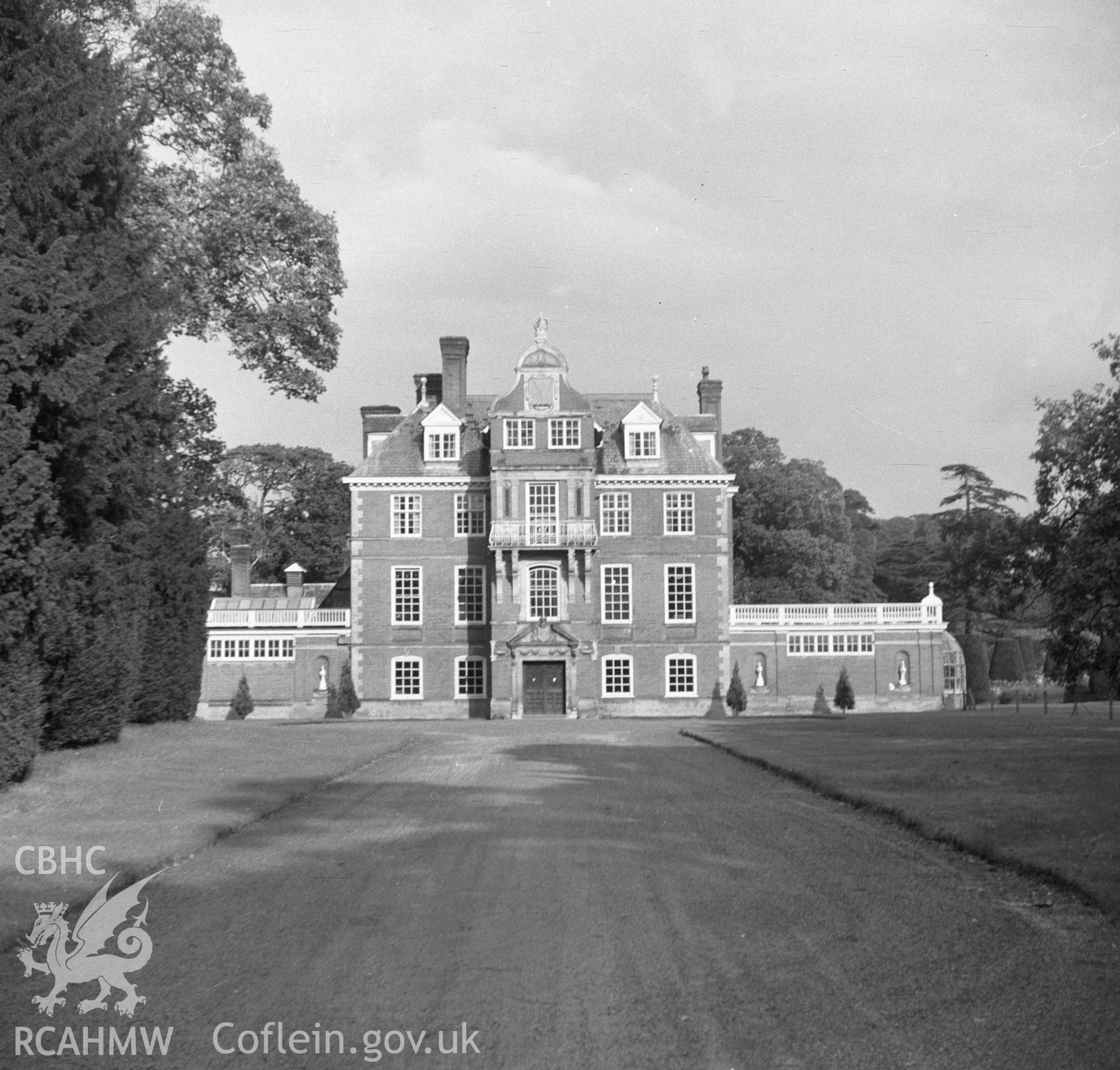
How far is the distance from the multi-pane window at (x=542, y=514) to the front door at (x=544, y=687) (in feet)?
16.2

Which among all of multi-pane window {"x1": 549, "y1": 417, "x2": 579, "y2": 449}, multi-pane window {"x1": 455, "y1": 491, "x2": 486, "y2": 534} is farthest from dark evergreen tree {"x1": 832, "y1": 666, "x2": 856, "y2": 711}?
multi-pane window {"x1": 455, "y1": 491, "x2": 486, "y2": 534}

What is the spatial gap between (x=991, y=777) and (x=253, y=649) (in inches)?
1661

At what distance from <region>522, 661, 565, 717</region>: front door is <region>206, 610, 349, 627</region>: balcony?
8711 mm

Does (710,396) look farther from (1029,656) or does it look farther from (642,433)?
(1029,656)

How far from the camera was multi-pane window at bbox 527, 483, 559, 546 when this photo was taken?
51.0 metres

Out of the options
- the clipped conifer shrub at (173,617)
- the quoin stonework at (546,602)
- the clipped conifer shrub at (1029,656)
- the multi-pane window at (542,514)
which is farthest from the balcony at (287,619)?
the clipped conifer shrub at (1029,656)

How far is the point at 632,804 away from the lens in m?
15.3

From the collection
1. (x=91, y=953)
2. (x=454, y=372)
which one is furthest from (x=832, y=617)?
(x=91, y=953)

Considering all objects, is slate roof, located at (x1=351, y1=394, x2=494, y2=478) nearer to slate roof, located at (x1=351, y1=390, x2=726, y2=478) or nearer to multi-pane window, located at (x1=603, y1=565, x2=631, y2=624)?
slate roof, located at (x1=351, y1=390, x2=726, y2=478)

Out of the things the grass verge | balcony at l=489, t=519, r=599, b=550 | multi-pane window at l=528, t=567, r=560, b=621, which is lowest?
the grass verge

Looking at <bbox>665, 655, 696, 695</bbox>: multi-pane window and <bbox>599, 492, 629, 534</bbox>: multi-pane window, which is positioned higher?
<bbox>599, 492, 629, 534</bbox>: multi-pane window

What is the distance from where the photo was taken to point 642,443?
53531mm

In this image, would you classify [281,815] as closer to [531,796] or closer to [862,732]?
[531,796]

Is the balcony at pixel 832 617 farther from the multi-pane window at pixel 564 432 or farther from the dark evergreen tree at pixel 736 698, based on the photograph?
the multi-pane window at pixel 564 432
